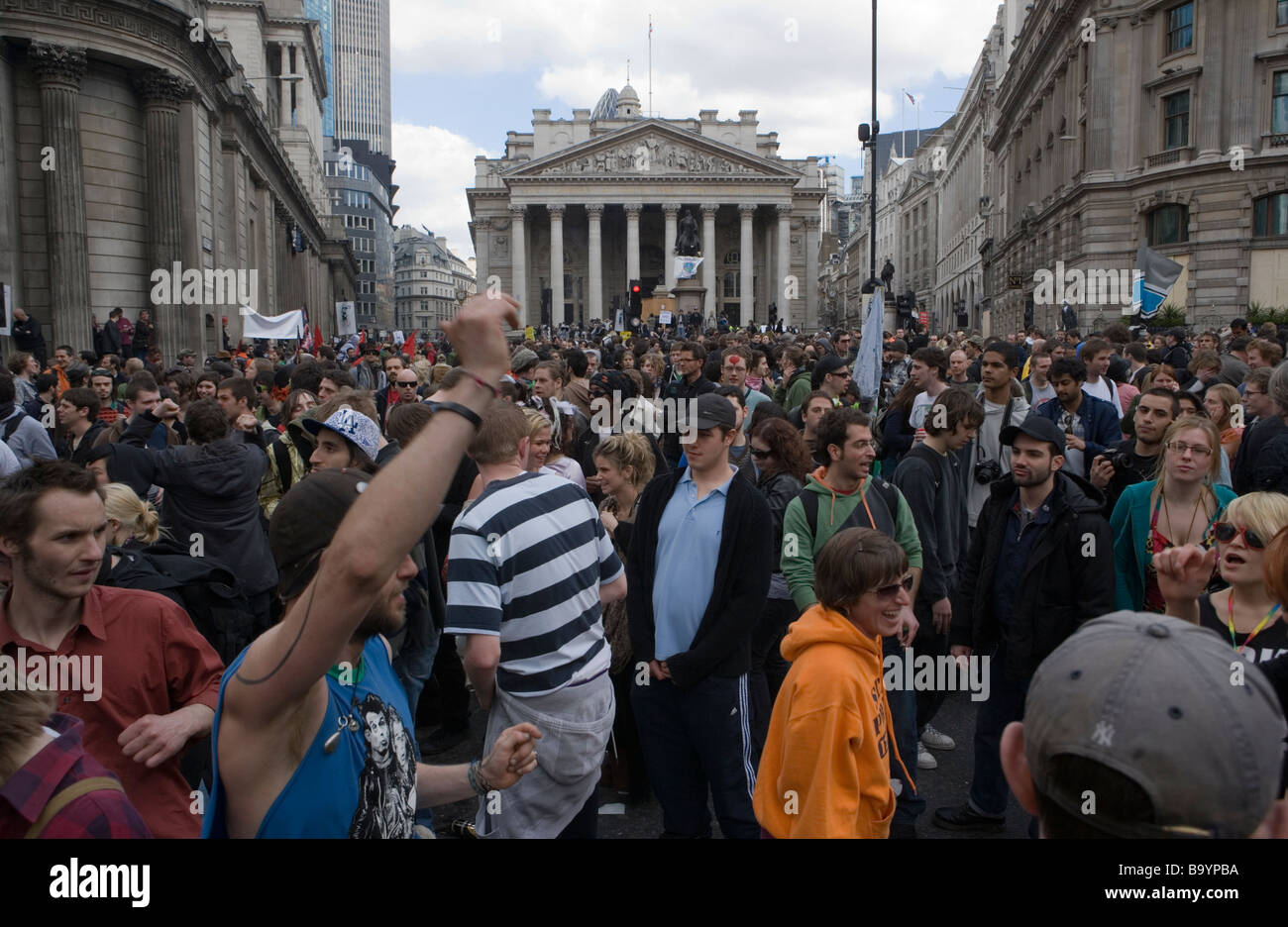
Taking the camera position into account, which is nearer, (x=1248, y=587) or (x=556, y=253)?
(x=1248, y=587)

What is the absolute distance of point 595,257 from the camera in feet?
256

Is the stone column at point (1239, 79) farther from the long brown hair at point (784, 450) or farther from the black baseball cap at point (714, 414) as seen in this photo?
the black baseball cap at point (714, 414)

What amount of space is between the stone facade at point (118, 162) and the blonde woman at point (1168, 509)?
745 inches

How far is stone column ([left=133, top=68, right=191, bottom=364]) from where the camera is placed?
2284 centimetres

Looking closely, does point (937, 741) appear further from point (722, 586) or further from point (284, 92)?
point (284, 92)

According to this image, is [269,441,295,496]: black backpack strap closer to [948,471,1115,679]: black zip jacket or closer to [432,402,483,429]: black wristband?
[948,471,1115,679]: black zip jacket

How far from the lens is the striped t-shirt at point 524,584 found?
345 centimetres

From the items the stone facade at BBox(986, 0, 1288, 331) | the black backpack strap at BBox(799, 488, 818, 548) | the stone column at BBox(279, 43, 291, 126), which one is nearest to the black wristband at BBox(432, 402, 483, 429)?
the black backpack strap at BBox(799, 488, 818, 548)

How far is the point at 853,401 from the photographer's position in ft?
32.6

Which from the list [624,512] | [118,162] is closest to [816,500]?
[624,512]

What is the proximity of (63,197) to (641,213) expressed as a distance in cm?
6562

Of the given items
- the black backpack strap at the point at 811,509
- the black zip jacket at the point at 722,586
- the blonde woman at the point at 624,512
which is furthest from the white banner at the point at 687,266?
the black zip jacket at the point at 722,586
